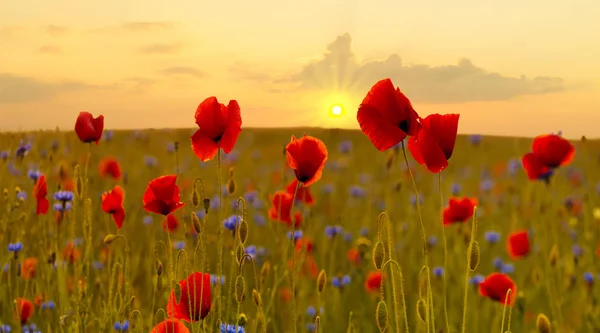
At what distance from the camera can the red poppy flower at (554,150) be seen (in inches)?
98.8

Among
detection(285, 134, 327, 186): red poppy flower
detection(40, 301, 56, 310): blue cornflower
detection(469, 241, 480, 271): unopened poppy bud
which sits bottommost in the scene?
detection(40, 301, 56, 310): blue cornflower

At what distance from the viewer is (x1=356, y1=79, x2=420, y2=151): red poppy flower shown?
126cm

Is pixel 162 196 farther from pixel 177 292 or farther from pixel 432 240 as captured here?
pixel 432 240

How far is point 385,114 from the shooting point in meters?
1.26

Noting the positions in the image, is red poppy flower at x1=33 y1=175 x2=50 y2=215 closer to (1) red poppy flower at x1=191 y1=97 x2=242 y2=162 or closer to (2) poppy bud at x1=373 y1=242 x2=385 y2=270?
(1) red poppy flower at x1=191 y1=97 x2=242 y2=162

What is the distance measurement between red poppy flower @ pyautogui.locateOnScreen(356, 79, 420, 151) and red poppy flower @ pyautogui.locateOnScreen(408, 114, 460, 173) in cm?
3

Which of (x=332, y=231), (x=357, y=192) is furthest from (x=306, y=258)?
(x=357, y=192)

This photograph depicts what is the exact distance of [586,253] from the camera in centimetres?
335

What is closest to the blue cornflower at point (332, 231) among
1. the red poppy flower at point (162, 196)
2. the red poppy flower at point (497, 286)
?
the red poppy flower at point (497, 286)

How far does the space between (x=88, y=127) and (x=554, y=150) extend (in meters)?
1.72

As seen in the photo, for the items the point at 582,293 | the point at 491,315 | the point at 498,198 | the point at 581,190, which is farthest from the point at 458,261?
the point at 581,190

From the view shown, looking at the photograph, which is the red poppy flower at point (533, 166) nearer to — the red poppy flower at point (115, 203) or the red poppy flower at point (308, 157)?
the red poppy flower at point (308, 157)

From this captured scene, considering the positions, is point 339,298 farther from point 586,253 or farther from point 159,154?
point 159,154

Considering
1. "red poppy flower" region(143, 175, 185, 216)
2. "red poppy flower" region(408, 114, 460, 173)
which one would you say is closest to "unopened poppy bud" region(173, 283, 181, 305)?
"red poppy flower" region(143, 175, 185, 216)
